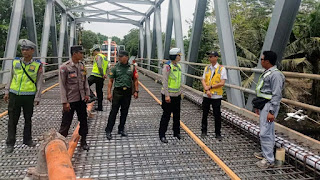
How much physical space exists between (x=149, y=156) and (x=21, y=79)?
6.20ft

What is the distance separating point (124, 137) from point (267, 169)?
2058 mm

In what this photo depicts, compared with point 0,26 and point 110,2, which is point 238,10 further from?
point 0,26

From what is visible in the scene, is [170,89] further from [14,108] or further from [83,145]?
[14,108]

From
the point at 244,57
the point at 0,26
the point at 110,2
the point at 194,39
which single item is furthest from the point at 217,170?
the point at 0,26

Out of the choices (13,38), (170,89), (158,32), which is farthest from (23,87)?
(158,32)

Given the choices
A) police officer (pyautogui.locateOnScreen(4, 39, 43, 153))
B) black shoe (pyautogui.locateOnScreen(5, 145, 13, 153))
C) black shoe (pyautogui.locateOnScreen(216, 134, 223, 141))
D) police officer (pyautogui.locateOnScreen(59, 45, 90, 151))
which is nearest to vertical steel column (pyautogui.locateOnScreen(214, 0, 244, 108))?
black shoe (pyautogui.locateOnScreen(216, 134, 223, 141))

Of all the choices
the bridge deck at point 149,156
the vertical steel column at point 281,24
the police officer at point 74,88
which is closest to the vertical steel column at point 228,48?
the bridge deck at point 149,156

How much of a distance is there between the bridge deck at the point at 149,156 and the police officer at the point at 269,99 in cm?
18

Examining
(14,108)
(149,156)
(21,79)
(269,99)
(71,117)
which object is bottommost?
(149,156)

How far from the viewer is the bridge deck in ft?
9.37

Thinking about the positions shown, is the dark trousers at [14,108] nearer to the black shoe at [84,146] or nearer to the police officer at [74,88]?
the police officer at [74,88]

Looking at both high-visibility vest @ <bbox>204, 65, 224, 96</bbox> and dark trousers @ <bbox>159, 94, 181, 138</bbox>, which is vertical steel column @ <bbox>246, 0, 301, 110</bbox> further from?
dark trousers @ <bbox>159, 94, 181, 138</bbox>

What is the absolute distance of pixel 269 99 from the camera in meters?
2.99

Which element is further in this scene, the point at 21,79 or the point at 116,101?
the point at 116,101
